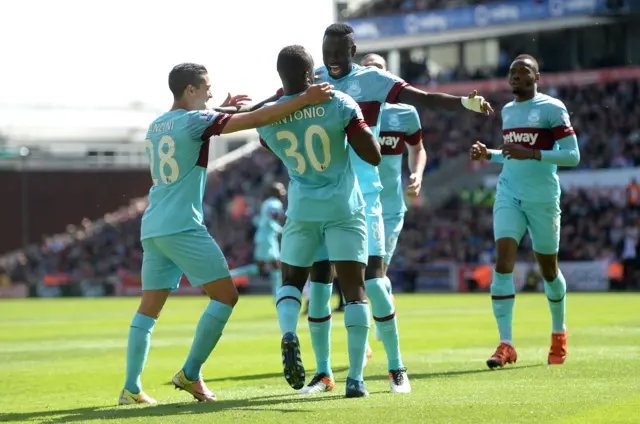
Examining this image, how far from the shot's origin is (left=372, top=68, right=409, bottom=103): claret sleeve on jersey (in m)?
8.61

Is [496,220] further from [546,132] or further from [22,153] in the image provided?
[22,153]

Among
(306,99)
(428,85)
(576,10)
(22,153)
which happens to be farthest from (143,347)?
(22,153)

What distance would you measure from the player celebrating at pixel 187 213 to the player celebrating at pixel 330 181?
1.38 ft

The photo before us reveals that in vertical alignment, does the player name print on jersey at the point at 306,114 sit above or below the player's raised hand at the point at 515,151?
above

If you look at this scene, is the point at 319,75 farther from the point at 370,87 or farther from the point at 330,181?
the point at 330,181

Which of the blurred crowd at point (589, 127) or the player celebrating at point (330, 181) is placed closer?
the player celebrating at point (330, 181)

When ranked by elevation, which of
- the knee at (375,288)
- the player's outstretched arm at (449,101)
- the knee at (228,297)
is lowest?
the knee at (375,288)

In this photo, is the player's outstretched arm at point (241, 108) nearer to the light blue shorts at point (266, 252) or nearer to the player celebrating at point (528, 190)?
the player celebrating at point (528, 190)

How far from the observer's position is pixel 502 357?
10.1 meters

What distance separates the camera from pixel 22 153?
5297 cm

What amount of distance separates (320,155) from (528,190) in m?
3.54

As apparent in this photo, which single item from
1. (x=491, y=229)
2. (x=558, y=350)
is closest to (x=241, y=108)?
(x=558, y=350)

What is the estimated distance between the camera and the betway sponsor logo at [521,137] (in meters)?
10.7

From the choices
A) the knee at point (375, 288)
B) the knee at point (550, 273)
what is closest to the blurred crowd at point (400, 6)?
the knee at point (550, 273)
